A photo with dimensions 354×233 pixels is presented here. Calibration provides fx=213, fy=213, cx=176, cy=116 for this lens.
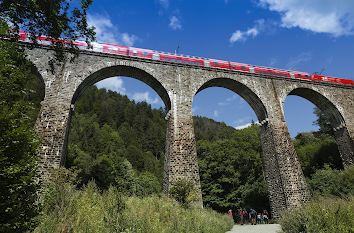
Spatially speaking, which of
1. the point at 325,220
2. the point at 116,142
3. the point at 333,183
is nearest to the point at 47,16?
the point at 325,220

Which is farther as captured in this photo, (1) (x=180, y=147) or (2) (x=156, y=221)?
(1) (x=180, y=147)

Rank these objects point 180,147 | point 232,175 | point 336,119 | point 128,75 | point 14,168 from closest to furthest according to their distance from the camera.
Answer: point 14,168 → point 180,147 → point 128,75 → point 336,119 → point 232,175

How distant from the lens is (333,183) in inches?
610

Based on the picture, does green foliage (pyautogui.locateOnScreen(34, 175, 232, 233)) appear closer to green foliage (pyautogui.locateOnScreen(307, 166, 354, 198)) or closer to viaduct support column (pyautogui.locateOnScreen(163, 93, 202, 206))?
viaduct support column (pyautogui.locateOnScreen(163, 93, 202, 206))

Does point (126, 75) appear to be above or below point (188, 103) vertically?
above

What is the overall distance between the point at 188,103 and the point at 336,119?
13300 millimetres

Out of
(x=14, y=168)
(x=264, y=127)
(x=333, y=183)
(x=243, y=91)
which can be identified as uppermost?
(x=243, y=91)

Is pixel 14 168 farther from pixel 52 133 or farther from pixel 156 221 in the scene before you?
pixel 52 133

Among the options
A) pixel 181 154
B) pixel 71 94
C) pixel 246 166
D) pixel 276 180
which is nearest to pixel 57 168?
pixel 71 94

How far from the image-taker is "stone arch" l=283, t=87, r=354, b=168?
16.8m

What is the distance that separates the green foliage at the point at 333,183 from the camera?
1455 centimetres

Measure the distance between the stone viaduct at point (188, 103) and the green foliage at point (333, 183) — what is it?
5.84 feet

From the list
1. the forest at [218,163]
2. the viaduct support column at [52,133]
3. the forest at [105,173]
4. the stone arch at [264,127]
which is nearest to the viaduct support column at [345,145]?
the forest at [105,173]

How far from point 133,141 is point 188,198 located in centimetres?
5379
